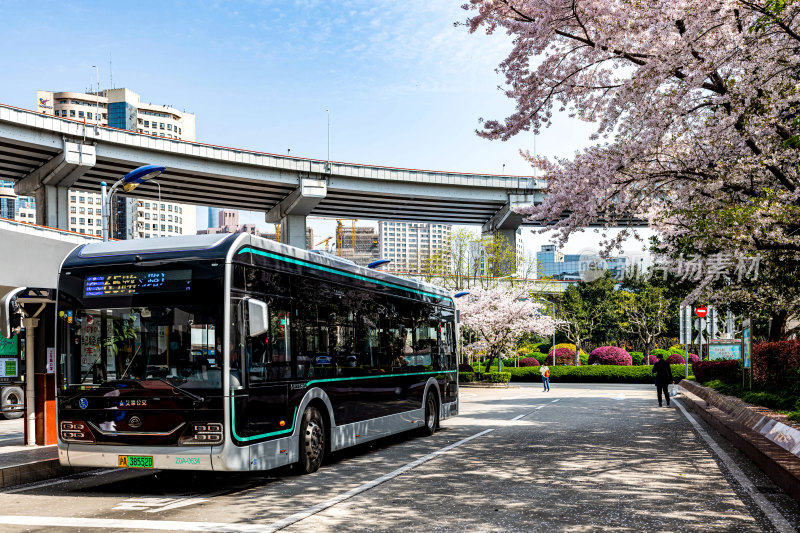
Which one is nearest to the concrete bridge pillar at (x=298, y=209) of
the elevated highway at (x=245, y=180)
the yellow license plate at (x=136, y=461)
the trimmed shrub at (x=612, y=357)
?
the elevated highway at (x=245, y=180)

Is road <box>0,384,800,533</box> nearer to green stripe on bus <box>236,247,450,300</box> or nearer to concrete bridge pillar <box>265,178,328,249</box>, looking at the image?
green stripe on bus <box>236,247,450,300</box>

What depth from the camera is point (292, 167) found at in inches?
2255

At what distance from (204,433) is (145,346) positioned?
1.26 m

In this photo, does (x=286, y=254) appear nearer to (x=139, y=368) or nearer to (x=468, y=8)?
(x=139, y=368)

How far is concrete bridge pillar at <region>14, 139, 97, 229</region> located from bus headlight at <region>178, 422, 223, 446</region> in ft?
137

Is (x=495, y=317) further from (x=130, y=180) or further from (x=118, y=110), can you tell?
(x=118, y=110)

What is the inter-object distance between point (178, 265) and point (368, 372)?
4.55 m

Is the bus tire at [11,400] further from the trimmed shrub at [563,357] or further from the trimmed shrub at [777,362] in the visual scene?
the trimmed shrub at [563,357]

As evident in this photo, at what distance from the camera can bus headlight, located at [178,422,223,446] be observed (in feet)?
28.9

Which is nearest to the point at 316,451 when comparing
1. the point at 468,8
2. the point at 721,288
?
the point at 468,8

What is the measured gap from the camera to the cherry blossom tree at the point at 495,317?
148 feet

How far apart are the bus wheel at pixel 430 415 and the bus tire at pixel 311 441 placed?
16.9 ft

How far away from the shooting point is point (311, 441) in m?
10.7

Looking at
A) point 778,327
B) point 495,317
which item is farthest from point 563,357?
point 778,327
